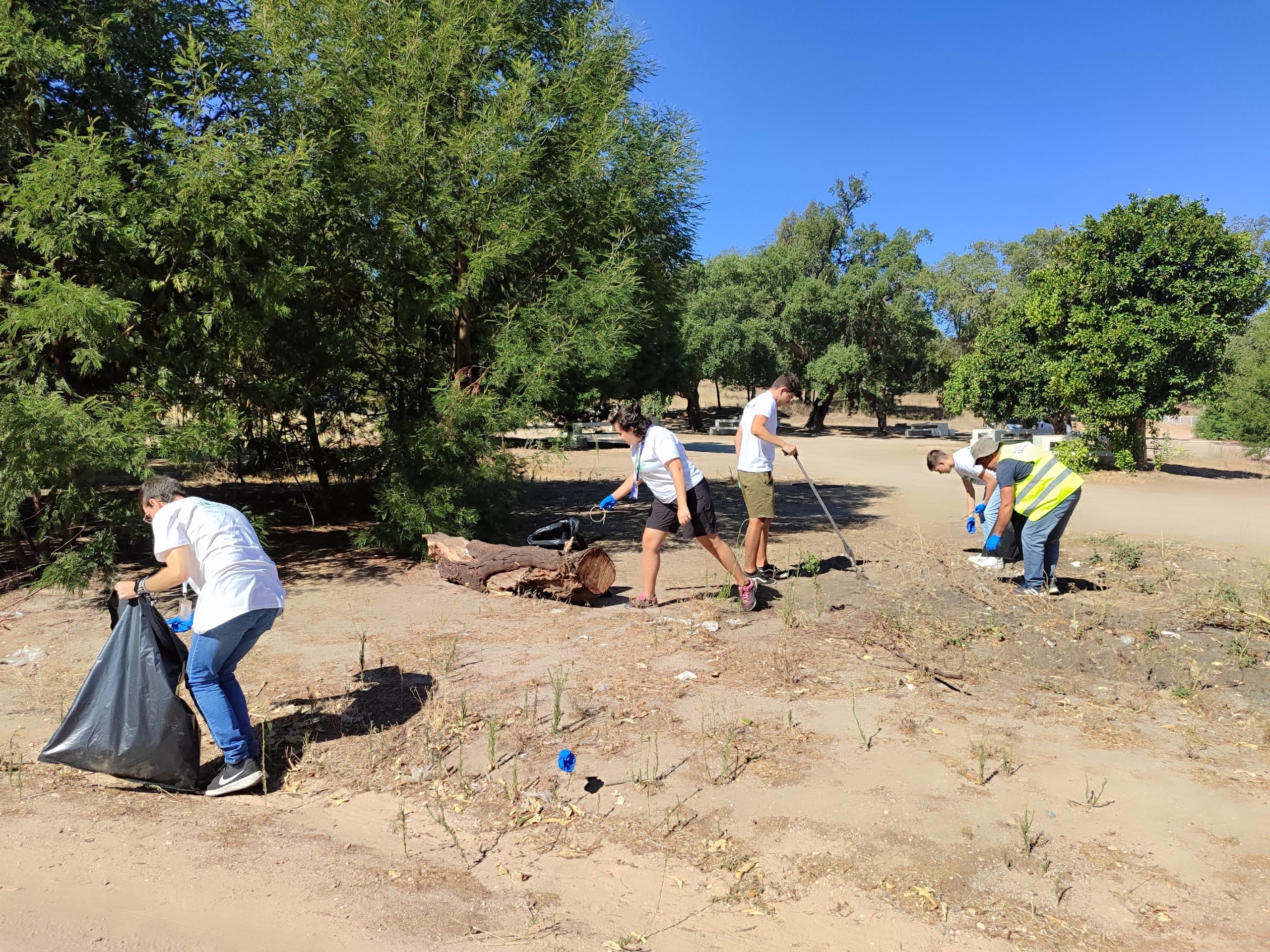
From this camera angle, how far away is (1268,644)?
227 inches

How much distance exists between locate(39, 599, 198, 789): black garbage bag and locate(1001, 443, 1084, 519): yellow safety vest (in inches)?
239

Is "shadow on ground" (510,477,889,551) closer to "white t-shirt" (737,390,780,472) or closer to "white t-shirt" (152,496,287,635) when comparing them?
"white t-shirt" (737,390,780,472)

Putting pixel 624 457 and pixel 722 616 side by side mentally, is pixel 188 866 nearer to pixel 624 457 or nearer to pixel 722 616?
pixel 722 616

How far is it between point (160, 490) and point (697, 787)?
2812 mm

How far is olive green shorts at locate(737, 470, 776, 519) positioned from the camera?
276 inches

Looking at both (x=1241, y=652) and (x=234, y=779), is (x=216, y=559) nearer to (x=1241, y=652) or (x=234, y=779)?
(x=234, y=779)

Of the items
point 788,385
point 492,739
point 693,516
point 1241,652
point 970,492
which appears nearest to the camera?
point 492,739

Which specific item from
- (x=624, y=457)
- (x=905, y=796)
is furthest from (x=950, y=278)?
(x=905, y=796)

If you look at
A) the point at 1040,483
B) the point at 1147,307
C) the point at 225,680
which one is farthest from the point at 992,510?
the point at 1147,307

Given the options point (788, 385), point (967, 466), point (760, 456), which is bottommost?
point (967, 466)

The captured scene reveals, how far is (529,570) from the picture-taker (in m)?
7.13

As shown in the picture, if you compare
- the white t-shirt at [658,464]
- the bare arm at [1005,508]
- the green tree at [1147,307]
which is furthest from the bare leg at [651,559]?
the green tree at [1147,307]

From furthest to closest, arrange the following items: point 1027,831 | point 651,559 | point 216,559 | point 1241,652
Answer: point 651,559 → point 1241,652 → point 216,559 → point 1027,831

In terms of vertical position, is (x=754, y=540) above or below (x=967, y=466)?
below
